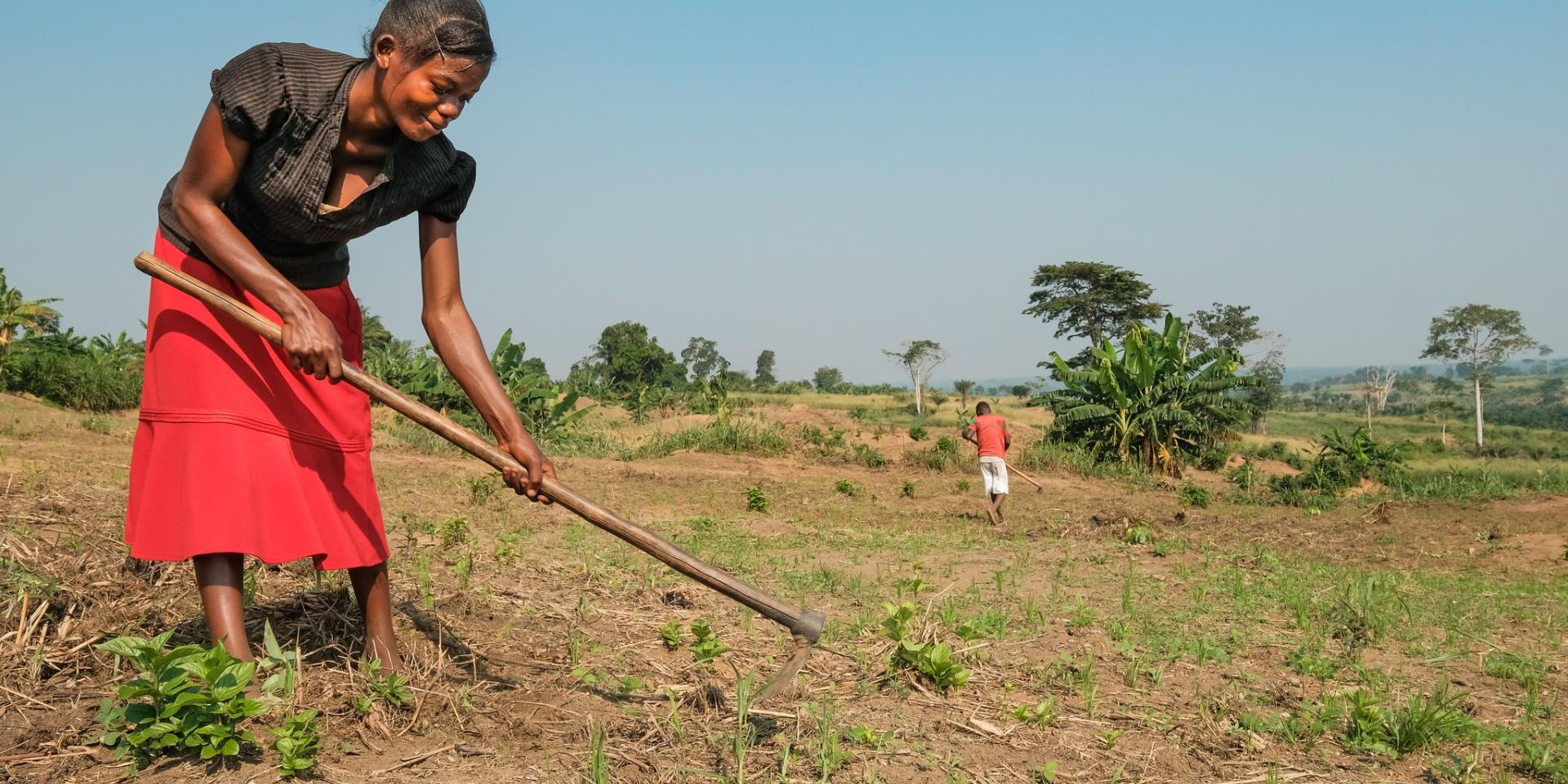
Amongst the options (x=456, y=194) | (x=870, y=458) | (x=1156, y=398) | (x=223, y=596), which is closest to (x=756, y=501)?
(x=870, y=458)

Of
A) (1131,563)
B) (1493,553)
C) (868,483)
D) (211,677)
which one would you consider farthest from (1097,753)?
(868,483)

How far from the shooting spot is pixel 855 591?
5254 mm

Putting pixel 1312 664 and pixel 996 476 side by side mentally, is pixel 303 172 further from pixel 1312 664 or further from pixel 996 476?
pixel 996 476

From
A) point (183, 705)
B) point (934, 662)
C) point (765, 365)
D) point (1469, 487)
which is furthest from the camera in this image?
point (765, 365)

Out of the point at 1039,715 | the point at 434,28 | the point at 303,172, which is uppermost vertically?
the point at 434,28

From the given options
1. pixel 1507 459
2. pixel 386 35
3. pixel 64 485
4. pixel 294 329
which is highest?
Answer: pixel 386 35

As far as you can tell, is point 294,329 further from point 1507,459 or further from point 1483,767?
point 1507,459

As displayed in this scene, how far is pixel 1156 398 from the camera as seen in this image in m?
16.2

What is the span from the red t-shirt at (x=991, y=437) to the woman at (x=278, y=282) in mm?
8067

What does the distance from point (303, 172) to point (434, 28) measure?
44cm

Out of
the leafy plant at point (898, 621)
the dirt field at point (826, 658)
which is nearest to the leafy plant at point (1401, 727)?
the dirt field at point (826, 658)

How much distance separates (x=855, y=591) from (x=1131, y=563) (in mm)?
2170

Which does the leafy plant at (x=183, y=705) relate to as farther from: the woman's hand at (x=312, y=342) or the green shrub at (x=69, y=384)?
the green shrub at (x=69, y=384)

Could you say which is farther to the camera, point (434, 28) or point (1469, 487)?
point (1469, 487)
